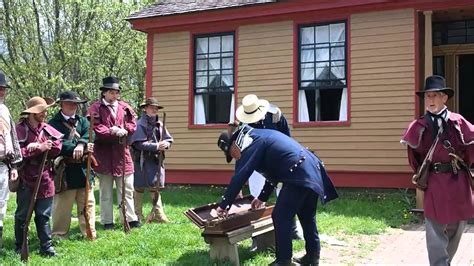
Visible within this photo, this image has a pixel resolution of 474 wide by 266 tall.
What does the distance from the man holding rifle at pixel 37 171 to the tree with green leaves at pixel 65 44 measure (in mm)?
19182

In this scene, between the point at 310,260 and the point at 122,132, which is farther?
the point at 122,132

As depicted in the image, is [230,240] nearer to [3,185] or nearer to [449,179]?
[449,179]

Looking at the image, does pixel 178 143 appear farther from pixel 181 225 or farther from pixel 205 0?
pixel 181 225

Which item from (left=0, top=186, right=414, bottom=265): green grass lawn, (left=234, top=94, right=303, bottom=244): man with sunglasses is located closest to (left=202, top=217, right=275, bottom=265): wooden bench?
(left=0, top=186, right=414, bottom=265): green grass lawn

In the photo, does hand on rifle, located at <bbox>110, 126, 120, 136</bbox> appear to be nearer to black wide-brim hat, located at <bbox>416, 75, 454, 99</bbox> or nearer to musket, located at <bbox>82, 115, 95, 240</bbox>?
musket, located at <bbox>82, 115, 95, 240</bbox>

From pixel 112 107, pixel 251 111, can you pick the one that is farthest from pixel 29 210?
pixel 251 111

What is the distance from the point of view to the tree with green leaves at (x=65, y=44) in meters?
25.6

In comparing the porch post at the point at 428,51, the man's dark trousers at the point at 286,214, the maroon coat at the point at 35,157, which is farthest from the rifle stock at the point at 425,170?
the porch post at the point at 428,51

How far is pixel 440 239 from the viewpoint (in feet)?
16.6

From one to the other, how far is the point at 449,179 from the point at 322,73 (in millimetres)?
7041

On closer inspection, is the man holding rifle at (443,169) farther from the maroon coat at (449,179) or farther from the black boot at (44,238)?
the black boot at (44,238)

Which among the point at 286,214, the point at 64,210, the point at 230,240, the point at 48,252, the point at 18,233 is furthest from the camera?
the point at 64,210

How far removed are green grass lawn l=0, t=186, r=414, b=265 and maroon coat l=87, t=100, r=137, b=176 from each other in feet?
2.99

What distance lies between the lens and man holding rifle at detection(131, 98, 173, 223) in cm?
828
